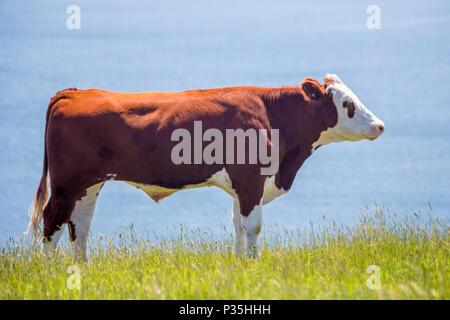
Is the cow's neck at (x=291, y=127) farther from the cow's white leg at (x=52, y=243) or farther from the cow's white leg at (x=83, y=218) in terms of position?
the cow's white leg at (x=52, y=243)

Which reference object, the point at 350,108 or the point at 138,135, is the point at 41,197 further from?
the point at 350,108

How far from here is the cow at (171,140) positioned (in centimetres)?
827

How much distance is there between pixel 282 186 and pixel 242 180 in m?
0.98

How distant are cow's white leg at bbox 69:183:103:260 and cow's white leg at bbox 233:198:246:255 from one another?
1905 mm

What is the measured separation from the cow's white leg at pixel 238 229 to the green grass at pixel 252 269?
0.17 meters

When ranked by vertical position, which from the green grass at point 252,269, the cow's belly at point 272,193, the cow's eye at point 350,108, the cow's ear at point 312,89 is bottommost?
the green grass at point 252,269

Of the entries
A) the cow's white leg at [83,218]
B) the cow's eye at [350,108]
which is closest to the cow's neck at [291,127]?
the cow's eye at [350,108]

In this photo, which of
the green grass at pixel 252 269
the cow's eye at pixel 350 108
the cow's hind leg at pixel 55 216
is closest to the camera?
the green grass at pixel 252 269

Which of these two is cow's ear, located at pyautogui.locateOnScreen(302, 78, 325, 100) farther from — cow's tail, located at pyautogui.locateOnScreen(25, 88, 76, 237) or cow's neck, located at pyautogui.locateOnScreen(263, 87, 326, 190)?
cow's tail, located at pyautogui.locateOnScreen(25, 88, 76, 237)

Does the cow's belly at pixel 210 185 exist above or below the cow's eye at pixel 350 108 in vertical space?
below

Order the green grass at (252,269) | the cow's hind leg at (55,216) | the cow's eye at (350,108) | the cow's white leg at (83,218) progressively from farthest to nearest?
1. the cow's eye at (350,108)
2. the cow's white leg at (83,218)
3. the cow's hind leg at (55,216)
4. the green grass at (252,269)

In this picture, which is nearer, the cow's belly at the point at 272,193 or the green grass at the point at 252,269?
the green grass at the point at 252,269

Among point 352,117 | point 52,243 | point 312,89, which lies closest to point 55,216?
point 52,243
